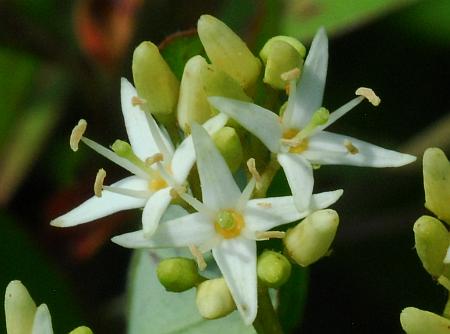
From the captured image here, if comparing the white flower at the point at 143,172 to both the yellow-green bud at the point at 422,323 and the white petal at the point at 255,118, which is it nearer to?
the white petal at the point at 255,118

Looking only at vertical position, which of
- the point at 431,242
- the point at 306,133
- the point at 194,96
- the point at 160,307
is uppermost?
the point at 194,96

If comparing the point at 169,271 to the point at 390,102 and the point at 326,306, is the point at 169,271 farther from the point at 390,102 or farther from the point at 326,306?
the point at 390,102

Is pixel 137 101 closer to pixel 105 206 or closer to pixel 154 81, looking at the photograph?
pixel 154 81

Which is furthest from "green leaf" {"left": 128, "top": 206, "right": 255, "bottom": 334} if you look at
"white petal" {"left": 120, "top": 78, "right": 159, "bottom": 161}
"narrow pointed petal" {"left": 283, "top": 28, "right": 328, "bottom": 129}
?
"narrow pointed petal" {"left": 283, "top": 28, "right": 328, "bottom": 129}

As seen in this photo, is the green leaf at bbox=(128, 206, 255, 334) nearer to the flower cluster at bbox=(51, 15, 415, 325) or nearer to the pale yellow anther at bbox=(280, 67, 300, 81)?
the flower cluster at bbox=(51, 15, 415, 325)

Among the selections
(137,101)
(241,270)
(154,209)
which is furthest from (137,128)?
(241,270)
